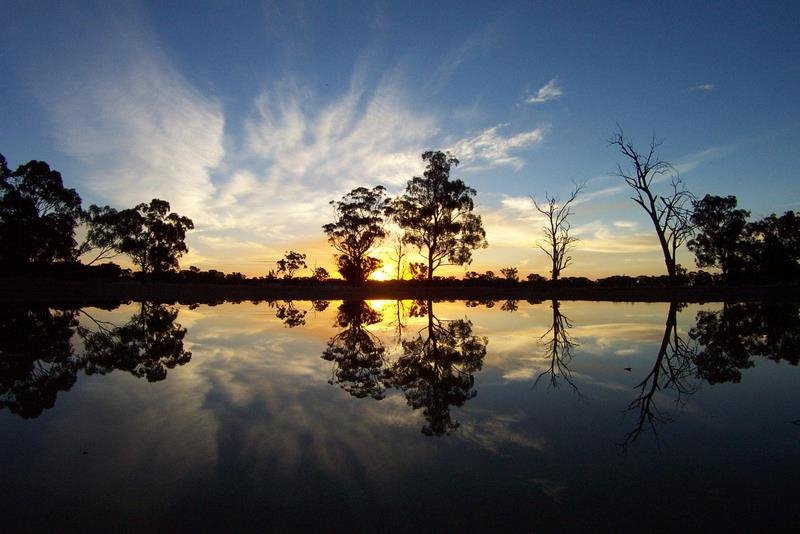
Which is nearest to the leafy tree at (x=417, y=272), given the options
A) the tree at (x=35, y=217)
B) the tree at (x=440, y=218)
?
the tree at (x=440, y=218)

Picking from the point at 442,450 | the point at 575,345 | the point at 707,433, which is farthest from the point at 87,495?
the point at 575,345

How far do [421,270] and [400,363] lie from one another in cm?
5260

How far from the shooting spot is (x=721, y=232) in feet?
188

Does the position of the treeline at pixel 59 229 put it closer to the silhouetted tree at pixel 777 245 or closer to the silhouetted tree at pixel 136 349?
the silhouetted tree at pixel 136 349

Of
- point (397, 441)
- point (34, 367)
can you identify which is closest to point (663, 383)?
point (397, 441)

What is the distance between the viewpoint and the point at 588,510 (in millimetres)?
3271

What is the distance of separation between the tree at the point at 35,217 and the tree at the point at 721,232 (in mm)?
79038

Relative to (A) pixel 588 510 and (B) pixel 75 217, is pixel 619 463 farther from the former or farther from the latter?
(B) pixel 75 217

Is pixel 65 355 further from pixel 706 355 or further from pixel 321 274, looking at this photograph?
pixel 321 274

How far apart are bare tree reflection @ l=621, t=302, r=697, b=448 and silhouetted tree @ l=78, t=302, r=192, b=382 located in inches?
318

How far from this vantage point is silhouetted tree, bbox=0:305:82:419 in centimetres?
639

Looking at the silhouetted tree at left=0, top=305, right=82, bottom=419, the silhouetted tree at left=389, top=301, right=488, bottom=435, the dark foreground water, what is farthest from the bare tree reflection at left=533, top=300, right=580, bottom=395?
the silhouetted tree at left=0, top=305, right=82, bottom=419

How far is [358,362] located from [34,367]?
6.75m

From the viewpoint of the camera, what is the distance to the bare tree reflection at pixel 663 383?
5586 millimetres
